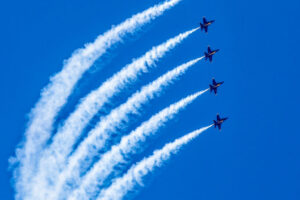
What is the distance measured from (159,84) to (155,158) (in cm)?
741

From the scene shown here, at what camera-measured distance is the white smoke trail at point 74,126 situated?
35.4 meters

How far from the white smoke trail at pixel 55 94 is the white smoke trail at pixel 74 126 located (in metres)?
1.21

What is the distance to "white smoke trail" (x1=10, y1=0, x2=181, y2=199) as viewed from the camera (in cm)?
3631

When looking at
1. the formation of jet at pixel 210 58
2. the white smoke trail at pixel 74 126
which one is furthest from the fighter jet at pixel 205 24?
the white smoke trail at pixel 74 126

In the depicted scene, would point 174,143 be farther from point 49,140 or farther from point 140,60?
point 49,140

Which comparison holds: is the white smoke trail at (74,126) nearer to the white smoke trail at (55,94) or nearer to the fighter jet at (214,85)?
the white smoke trail at (55,94)

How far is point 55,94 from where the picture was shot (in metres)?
36.9

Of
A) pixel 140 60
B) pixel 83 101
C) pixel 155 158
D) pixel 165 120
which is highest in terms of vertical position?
pixel 140 60

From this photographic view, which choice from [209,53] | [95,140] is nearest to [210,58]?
[209,53]

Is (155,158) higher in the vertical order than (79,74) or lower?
lower

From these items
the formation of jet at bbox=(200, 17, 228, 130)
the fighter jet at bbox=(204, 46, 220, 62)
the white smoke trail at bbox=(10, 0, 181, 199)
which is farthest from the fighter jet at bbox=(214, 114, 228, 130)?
the white smoke trail at bbox=(10, 0, 181, 199)

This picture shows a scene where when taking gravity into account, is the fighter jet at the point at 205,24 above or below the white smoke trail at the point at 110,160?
above

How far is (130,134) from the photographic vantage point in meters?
35.6

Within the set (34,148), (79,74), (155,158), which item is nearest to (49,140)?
(34,148)
